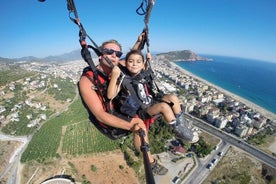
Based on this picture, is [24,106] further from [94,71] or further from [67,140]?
[94,71]

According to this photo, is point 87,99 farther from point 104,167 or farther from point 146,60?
point 104,167

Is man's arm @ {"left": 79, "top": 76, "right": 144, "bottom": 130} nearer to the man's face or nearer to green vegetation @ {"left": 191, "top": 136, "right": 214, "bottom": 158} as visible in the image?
the man's face

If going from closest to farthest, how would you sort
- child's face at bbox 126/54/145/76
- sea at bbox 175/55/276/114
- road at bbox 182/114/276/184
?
child's face at bbox 126/54/145/76 → road at bbox 182/114/276/184 → sea at bbox 175/55/276/114

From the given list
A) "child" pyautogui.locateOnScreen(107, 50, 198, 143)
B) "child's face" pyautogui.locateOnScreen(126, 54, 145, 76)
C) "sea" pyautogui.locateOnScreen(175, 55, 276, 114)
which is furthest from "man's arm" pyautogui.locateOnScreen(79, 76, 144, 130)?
"sea" pyautogui.locateOnScreen(175, 55, 276, 114)

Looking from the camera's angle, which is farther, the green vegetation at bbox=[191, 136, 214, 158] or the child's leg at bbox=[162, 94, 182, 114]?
the green vegetation at bbox=[191, 136, 214, 158]

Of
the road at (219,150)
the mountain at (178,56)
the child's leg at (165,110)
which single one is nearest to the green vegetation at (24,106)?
the road at (219,150)

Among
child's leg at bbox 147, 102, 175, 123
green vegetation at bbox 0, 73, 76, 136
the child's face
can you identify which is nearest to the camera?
child's leg at bbox 147, 102, 175, 123

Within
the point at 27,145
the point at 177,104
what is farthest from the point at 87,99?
the point at 27,145

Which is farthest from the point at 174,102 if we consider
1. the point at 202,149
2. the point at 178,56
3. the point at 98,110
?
the point at 178,56
